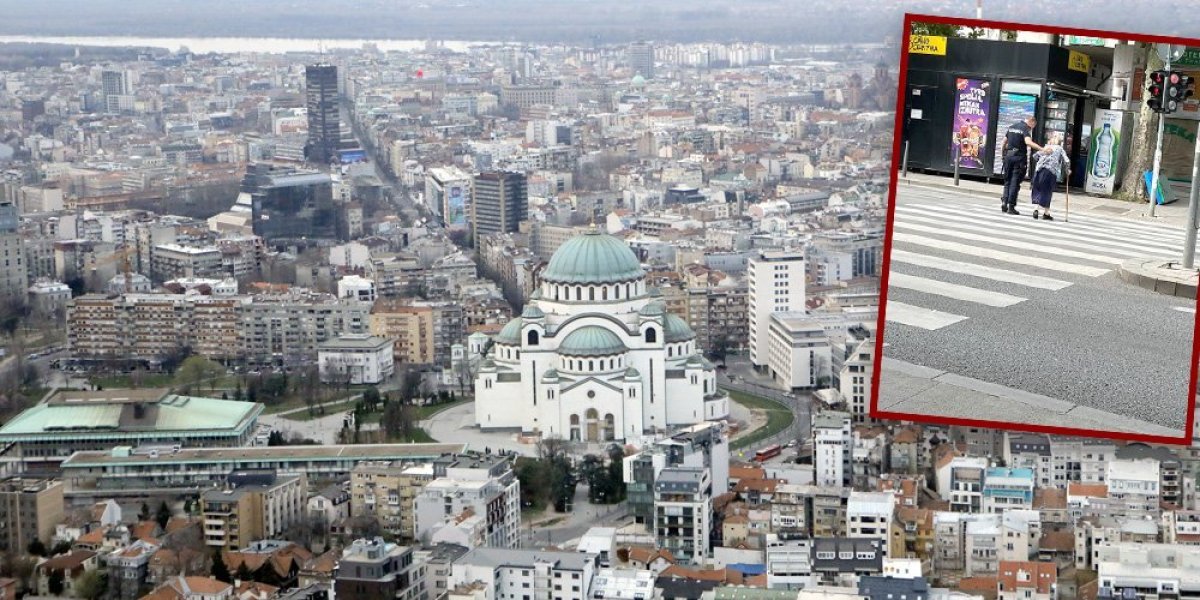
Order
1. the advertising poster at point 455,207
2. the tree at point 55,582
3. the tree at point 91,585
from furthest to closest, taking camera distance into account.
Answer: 1. the advertising poster at point 455,207
2. the tree at point 55,582
3. the tree at point 91,585

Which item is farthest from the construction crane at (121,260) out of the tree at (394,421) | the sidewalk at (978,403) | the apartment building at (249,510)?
the sidewalk at (978,403)

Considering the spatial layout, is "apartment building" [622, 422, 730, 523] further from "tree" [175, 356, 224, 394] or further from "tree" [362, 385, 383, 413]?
"tree" [175, 356, 224, 394]

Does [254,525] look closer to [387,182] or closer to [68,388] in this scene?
[68,388]

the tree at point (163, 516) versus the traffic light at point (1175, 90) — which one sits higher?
the traffic light at point (1175, 90)

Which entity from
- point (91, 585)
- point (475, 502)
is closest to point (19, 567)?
point (91, 585)

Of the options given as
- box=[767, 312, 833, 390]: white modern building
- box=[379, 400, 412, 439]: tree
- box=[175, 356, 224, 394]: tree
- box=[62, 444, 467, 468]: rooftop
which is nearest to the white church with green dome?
box=[379, 400, 412, 439]: tree

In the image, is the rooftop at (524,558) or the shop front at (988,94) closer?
the shop front at (988,94)

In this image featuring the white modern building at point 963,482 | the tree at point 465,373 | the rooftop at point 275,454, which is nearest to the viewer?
the white modern building at point 963,482

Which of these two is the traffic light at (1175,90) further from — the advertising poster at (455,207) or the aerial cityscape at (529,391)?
the advertising poster at (455,207)
